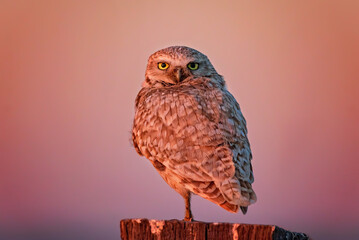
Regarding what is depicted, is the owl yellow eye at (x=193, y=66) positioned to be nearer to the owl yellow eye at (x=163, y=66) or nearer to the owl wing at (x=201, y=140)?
the owl yellow eye at (x=163, y=66)

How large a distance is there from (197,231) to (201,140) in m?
1.42

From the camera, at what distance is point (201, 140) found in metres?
5.23

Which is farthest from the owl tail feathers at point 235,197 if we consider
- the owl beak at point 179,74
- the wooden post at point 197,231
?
the owl beak at point 179,74

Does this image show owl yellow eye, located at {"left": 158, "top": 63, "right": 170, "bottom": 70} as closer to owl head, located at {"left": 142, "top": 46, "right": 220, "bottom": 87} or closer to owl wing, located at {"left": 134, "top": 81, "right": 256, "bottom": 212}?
owl head, located at {"left": 142, "top": 46, "right": 220, "bottom": 87}

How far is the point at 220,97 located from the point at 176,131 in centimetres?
81

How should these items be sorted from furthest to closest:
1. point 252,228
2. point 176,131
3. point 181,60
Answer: point 181,60
point 176,131
point 252,228

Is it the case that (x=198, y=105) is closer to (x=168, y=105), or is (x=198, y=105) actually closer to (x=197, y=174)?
(x=168, y=105)

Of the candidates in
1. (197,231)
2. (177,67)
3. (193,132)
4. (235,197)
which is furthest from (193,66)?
(197,231)

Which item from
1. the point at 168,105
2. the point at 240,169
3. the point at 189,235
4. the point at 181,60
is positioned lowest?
the point at 189,235

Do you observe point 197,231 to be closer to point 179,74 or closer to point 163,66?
point 179,74

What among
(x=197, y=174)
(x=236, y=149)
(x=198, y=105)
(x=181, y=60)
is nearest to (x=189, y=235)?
(x=197, y=174)

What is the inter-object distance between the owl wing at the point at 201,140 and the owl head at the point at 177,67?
1.20 ft

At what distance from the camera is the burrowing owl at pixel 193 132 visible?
4.97m
